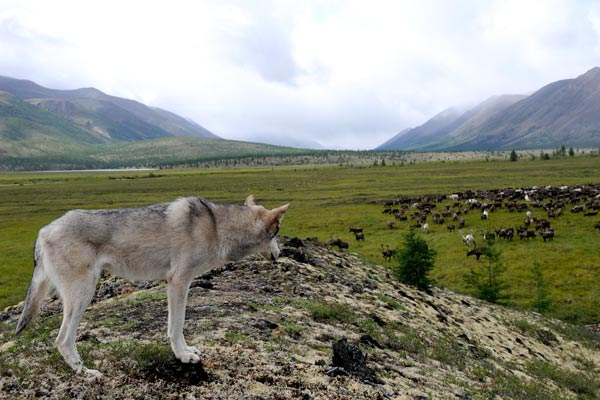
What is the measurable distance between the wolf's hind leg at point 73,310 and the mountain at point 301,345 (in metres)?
0.22

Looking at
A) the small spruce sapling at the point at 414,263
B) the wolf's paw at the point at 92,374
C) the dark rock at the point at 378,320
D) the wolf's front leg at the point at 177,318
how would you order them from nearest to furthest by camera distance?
the wolf's paw at the point at 92,374, the wolf's front leg at the point at 177,318, the dark rock at the point at 378,320, the small spruce sapling at the point at 414,263

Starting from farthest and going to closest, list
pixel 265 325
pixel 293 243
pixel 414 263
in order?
pixel 414 263 → pixel 293 243 → pixel 265 325

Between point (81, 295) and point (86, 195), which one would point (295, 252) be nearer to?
point (81, 295)

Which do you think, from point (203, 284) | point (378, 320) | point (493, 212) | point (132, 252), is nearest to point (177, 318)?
point (132, 252)

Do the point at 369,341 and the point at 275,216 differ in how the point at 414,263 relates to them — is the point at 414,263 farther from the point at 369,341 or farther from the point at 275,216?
the point at 275,216

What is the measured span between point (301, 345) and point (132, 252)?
14.6 feet

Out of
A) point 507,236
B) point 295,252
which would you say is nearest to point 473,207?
point 507,236

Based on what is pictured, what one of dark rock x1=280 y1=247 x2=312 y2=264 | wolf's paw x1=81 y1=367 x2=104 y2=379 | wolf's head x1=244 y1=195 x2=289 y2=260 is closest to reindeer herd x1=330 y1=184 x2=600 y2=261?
dark rock x1=280 y1=247 x2=312 y2=264

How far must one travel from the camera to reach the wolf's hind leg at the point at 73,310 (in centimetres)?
589

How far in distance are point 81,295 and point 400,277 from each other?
1746 centimetres

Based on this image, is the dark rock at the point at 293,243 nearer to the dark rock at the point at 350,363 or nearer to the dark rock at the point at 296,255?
the dark rock at the point at 296,255

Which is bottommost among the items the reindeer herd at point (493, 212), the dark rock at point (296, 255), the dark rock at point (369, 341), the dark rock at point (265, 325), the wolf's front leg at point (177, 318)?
the reindeer herd at point (493, 212)

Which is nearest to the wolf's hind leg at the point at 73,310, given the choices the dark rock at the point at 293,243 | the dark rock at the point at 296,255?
the dark rock at the point at 296,255

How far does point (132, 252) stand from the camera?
254 inches
